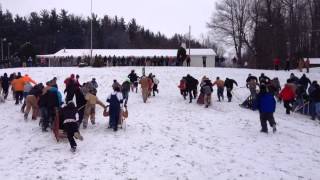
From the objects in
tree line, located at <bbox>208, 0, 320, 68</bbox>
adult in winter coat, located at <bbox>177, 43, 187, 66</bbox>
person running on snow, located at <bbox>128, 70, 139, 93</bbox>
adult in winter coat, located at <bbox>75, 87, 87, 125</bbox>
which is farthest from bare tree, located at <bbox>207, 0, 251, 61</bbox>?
adult in winter coat, located at <bbox>75, 87, 87, 125</bbox>

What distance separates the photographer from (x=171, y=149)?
1587 cm

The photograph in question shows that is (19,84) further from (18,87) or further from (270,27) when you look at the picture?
(270,27)

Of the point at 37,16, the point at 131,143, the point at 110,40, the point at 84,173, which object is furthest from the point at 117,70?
the point at 37,16

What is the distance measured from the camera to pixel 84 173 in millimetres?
13070

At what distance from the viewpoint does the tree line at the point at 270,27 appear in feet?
194

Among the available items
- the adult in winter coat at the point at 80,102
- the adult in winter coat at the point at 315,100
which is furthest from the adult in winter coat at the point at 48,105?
the adult in winter coat at the point at 315,100

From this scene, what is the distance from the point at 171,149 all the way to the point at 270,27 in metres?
45.5

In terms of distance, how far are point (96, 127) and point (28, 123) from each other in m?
3.20

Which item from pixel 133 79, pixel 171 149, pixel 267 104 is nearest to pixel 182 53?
pixel 133 79

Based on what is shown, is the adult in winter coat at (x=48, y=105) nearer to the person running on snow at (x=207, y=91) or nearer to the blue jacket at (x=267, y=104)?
the blue jacket at (x=267, y=104)

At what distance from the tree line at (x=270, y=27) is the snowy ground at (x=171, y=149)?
115 feet

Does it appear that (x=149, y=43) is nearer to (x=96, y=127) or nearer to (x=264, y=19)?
(x=264, y=19)

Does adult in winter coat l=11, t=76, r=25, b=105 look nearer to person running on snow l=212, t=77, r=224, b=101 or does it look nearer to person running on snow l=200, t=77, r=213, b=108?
person running on snow l=200, t=77, r=213, b=108

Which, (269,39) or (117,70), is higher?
(269,39)
